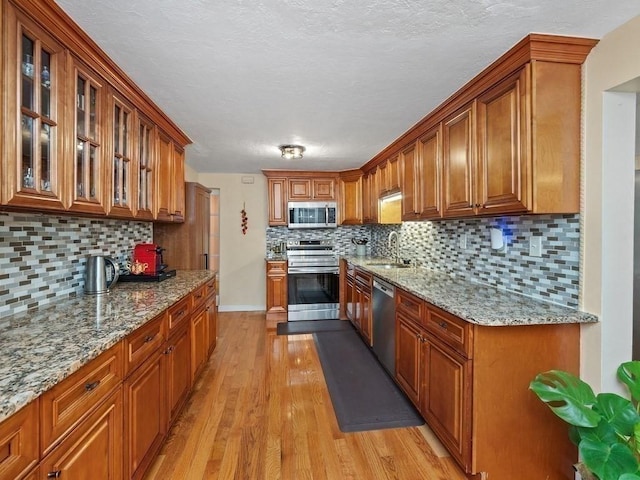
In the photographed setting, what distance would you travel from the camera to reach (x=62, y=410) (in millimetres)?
1021

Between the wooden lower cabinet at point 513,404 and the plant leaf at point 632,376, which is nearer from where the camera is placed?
the plant leaf at point 632,376

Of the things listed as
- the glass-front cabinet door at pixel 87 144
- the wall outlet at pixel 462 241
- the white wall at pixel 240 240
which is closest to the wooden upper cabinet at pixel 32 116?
the glass-front cabinet door at pixel 87 144

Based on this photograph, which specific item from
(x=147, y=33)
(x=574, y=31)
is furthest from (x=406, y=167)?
(x=147, y=33)

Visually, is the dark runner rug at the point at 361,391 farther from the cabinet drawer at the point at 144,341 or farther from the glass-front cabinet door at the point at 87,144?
the glass-front cabinet door at the point at 87,144

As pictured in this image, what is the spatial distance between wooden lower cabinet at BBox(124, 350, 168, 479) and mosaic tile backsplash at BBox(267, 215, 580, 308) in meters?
2.23

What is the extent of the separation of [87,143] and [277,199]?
3205 millimetres

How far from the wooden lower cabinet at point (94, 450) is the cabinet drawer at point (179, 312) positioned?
2.18 feet

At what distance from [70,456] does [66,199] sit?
1058 mm

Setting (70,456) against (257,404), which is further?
(257,404)

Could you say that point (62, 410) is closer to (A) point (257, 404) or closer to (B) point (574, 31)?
(A) point (257, 404)

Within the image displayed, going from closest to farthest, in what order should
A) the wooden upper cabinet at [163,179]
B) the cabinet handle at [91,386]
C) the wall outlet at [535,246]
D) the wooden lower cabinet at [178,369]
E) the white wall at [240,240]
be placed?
the cabinet handle at [91,386], the wall outlet at [535,246], the wooden lower cabinet at [178,369], the wooden upper cabinet at [163,179], the white wall at [240,240]

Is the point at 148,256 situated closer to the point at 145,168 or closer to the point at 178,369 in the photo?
the point at 145,168

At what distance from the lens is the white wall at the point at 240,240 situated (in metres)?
5.11

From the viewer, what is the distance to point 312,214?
482 centimetres
